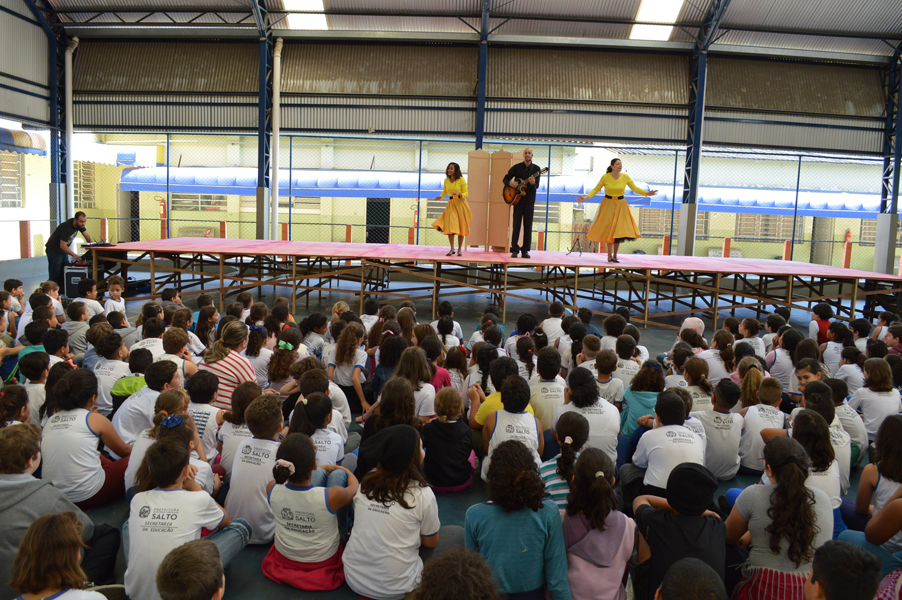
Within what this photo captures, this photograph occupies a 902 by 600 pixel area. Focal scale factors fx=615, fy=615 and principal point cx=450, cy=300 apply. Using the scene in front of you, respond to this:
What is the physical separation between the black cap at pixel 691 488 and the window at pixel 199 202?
76.0 ft

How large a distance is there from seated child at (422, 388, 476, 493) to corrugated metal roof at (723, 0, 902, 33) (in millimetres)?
12876

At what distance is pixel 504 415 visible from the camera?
3.53 metres

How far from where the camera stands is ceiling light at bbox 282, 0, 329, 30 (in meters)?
13.3

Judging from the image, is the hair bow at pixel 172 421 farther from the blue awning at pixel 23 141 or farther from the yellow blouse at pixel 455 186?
the blue awning at pixel 23 141

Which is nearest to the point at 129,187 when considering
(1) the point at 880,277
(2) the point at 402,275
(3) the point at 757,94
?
(2) the point at 402,275

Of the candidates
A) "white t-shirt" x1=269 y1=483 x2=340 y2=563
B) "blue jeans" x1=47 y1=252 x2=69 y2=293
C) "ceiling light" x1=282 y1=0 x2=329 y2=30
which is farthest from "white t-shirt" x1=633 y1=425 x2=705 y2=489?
"ceiling light" x1=282 y1=0 x2=329 y2=30

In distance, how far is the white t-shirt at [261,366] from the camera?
4859 mm

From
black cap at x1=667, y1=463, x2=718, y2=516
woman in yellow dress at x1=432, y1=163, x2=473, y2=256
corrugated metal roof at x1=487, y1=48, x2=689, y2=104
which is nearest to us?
black cap at x1=667, y1=463, x2=718, y2=516

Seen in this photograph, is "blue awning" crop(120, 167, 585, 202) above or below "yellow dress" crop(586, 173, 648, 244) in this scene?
above

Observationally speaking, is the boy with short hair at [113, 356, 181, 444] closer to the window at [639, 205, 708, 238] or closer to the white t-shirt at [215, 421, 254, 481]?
the white t-shirt at [215, 421, 254, 481]

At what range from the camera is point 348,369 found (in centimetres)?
501

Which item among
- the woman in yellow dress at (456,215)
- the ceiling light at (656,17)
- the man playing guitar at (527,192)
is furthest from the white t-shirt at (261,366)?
the ceiling light at (656,17)

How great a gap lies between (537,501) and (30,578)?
177 centimetres

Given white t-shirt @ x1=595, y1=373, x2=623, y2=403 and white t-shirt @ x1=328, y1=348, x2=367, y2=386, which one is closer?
white t-shirt @ x1=595, y1=373, x2=623, y2=403
